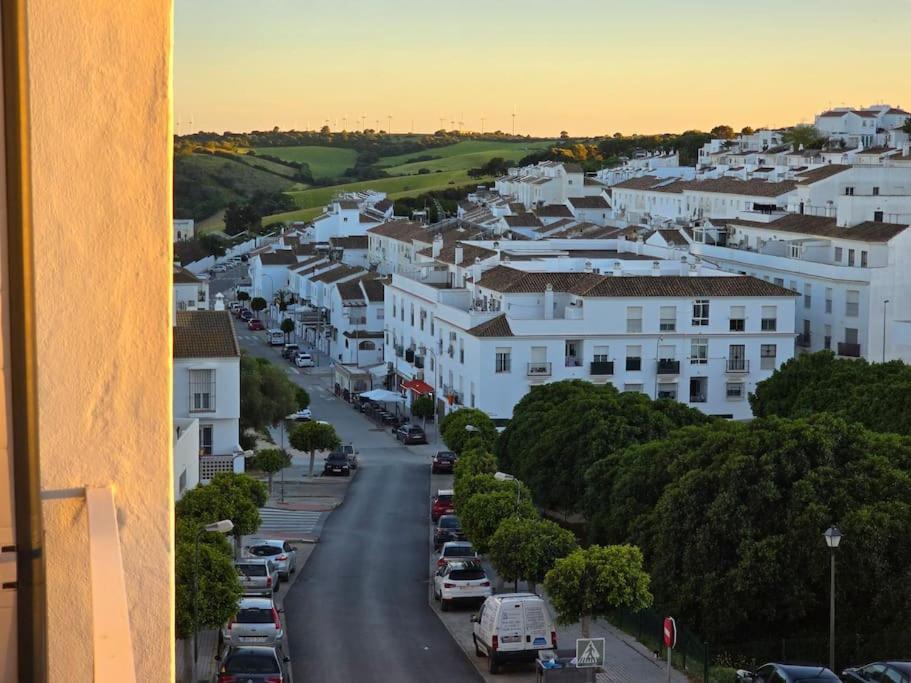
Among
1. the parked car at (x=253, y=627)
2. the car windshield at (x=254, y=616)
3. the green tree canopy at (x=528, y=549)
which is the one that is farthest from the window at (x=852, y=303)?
the car windshield at (x=254, y=616)

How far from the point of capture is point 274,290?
320 ft

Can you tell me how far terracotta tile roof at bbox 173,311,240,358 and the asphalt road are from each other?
5.00 meters

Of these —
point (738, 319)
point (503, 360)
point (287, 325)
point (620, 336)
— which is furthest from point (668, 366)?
point (287, 325)

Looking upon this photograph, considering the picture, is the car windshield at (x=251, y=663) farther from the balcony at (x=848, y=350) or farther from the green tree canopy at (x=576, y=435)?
the balcony at (x=848, y=350)

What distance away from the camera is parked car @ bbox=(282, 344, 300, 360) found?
3155 inches

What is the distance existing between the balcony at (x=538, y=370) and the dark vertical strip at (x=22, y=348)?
49327 mm

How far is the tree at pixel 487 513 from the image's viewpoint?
28.2m

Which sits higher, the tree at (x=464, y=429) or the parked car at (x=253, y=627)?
the parked car at (x=253, y=627)

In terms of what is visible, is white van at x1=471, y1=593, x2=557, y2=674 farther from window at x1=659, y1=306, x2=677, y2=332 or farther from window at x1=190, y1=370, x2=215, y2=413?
window at x1=659, y1=306, x2=677, y2=332

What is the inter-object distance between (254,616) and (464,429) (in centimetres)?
1966

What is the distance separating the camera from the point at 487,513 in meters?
28.3

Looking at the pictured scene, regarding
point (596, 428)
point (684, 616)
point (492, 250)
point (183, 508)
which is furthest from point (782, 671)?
point (492, 250)

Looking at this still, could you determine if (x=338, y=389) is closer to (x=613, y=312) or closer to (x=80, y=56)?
(x=613, y=312)

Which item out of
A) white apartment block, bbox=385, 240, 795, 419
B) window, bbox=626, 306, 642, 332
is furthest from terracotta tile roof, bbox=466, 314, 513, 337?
window, bbox=626, 306, 642, 332
